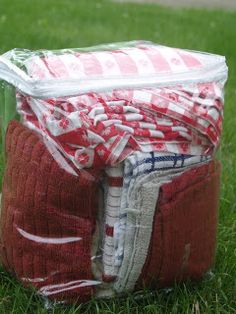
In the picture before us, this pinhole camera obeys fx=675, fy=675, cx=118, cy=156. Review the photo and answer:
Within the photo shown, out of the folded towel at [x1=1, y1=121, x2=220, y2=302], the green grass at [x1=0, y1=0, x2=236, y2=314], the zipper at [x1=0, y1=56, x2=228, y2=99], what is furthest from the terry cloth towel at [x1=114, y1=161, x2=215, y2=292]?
the zipper at [x1=0, y1=56, x2=228, y2=99]

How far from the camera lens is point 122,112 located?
155 centimetres

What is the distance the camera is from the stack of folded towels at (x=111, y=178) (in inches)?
60.9

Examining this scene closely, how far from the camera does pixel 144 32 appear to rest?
215 inches

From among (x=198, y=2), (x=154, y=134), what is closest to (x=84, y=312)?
(x=154, y=134)

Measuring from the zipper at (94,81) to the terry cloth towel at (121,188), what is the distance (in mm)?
174

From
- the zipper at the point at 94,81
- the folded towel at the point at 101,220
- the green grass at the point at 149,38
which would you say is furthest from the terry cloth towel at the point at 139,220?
the zipper at the point at 94,81

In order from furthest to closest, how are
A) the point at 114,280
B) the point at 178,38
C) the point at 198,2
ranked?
the point at 198,2
the point at 178,38
the point at 114,280

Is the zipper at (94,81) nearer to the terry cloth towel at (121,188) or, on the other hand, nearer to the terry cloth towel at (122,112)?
the terry cloth towel at (122,112)

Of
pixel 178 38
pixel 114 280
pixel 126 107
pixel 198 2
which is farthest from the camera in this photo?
pixel 198 2

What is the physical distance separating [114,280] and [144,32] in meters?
4.01

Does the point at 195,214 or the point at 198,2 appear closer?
the point at 195,214

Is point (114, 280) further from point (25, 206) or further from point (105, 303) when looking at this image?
point (25, 206)

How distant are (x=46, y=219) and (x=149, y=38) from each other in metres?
3.76

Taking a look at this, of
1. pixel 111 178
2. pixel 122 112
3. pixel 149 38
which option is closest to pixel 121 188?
pixel 111 178
